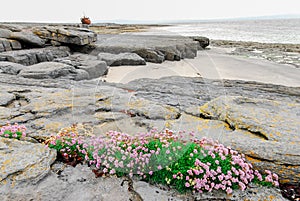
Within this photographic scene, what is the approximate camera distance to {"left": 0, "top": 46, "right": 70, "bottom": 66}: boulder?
10.2 m

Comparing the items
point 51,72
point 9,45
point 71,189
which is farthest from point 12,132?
point 9,45

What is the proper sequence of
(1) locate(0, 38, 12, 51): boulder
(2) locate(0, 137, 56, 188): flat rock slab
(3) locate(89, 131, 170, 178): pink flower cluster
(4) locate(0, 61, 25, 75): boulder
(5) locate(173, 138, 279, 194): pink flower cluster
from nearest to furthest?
(2) locate(0, 137, 56, 188): flat rock slab, (5) locate(173, 138, 279, 194): pink flower cluster, (3) locate(89, 131, 170, 178): pink flower cluster, (4) locate(0, 61, 25, 75): boulder, (1) locate(0, 38, 12, 51): boulder

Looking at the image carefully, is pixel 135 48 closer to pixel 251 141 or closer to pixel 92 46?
pixel 92 46

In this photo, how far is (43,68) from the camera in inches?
333

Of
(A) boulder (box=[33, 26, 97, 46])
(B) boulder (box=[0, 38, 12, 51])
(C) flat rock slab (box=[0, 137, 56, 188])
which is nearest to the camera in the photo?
(C) flat rock slab (box=[0, 137, 56, 188])

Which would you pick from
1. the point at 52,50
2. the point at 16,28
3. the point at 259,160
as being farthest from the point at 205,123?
the point at 16,28

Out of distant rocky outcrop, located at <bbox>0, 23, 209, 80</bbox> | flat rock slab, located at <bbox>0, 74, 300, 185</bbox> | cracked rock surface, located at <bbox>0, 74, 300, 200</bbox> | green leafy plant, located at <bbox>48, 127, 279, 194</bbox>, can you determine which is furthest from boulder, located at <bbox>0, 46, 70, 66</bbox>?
green leafy plant, located at <bbox>48, 127, 279, 194</bbox>

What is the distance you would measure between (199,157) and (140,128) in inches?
51.9

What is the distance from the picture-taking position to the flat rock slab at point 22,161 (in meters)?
2.78

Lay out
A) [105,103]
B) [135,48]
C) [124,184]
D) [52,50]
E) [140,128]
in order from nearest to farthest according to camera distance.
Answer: [124,184] < [140,128] < [105,103] < [52,50] < [135,48]

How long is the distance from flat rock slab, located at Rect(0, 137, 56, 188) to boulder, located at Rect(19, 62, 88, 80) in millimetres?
5091

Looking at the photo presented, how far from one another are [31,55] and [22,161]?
9819mm

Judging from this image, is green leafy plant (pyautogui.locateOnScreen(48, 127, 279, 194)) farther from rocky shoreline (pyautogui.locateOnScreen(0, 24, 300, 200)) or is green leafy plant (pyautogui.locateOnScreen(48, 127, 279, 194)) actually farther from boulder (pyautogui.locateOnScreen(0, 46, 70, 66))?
boulder (pyautogui.locateOnScreen(0, 46, 70, 66))

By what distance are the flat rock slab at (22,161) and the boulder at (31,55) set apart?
8.41 m
